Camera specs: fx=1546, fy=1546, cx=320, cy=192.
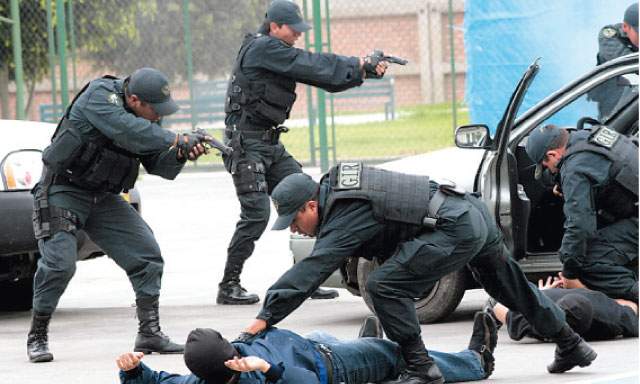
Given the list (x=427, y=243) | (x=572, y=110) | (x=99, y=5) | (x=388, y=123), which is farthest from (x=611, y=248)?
(x=388, y=123)

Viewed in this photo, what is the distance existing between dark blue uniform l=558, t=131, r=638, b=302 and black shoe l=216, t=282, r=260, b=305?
8.96 feet

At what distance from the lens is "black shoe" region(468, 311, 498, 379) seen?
278 inches

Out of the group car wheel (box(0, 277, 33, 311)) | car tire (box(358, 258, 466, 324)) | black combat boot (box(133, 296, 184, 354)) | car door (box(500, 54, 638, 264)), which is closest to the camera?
black combat boot (box(133, 296, 184, 354))

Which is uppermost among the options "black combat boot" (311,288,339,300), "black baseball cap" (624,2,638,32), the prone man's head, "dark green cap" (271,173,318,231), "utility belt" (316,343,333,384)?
"black baseball cap" (624,2,638,32)

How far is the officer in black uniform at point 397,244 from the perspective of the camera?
21.5 ft

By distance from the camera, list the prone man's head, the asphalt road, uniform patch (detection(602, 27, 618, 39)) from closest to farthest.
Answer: the prone man's head → the asphalt road → uniform patch (detection(602, 27, 618, 39))

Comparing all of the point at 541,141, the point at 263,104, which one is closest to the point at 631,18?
the point at 263,104

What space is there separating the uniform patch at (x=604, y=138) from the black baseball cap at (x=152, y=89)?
2.20 meters

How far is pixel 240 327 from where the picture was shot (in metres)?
9.24

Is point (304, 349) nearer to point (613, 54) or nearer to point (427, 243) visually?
point (427, 243)

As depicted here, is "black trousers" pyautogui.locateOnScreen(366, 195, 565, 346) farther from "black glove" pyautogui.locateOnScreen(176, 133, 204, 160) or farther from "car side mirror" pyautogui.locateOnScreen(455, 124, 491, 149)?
"car side mirror" pyautogui.locateOnScreen(455, 124, 491, 149)

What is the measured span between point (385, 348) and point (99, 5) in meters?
13.2

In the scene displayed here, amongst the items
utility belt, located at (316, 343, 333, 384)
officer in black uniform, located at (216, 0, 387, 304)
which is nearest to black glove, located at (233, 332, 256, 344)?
utility belt, located at (316, 343, 333, 384)

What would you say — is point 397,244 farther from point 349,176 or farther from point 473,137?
point 473,137
